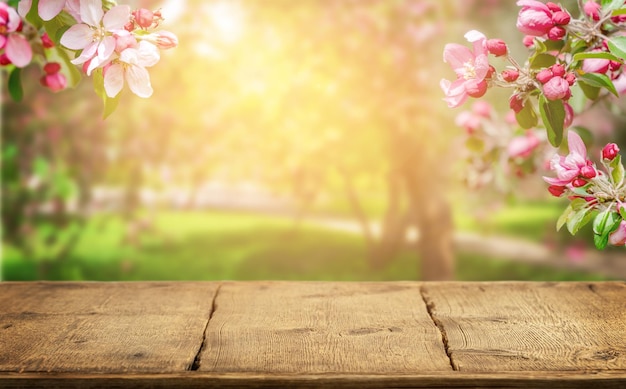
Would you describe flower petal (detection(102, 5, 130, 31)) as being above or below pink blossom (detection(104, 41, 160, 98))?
above

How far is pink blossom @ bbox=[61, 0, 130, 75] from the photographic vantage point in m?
0.89

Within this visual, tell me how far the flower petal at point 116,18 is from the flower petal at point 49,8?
0.26ft

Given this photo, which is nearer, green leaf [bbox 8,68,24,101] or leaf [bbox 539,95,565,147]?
leaf [bbox 539,95,565,147]

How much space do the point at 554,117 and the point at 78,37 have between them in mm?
641

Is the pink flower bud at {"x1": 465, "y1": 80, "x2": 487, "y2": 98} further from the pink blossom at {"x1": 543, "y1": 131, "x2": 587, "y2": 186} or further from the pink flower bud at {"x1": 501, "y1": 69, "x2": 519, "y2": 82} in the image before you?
the pink blossom at {"x1": 543, "y1": 131, "x2": 587, "y2": 186}

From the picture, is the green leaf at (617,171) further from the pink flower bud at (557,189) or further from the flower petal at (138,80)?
the flower petal at (138,80)

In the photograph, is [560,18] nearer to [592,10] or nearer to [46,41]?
[592,10]

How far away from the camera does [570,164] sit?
92 cm

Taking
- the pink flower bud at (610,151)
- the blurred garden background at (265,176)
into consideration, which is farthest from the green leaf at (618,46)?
the blurred garden background at (265,176)

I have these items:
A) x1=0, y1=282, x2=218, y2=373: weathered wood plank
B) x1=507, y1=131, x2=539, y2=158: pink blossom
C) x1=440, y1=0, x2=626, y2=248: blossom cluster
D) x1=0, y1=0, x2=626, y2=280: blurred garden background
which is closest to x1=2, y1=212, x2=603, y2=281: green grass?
x1=0, y1=0, x2=626, y2=280: blurred garden background

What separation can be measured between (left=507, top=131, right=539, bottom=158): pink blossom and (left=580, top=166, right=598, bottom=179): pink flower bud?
679 millimetres

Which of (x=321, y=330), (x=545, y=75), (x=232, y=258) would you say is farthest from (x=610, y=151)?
(x=232, y=258)

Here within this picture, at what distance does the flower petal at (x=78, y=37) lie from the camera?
0.92 metres

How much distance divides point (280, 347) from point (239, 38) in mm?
2996
